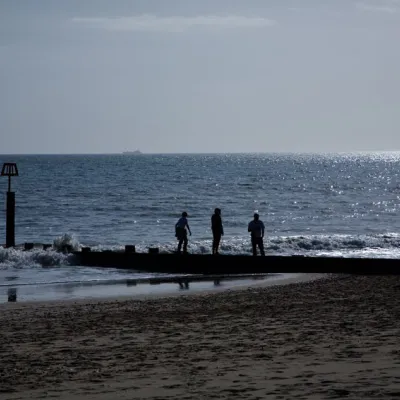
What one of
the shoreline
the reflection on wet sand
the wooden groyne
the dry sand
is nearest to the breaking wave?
the wooden groyne

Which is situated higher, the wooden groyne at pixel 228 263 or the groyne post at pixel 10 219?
the groyne post at pixel 10 219

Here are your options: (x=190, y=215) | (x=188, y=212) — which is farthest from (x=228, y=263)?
(x=188, y=212)

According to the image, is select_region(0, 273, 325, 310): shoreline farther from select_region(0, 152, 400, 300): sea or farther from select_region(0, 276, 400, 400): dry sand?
select_region(0, 152, 400, 300): sea

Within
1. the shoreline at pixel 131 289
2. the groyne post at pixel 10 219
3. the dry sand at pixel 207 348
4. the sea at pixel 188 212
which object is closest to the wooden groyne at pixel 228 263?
the sea at pixel 188 212

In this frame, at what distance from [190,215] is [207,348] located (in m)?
50.1

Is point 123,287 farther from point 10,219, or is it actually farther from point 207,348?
point 10,219

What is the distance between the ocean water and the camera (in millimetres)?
33025

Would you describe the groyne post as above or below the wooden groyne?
above

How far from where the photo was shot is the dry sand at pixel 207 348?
924 centimetres

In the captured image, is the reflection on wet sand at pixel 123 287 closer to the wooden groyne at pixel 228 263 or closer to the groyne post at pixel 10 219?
the wooden groyne at pixel 228 263

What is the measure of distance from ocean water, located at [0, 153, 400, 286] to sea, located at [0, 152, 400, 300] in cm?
5

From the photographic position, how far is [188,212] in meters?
65.1

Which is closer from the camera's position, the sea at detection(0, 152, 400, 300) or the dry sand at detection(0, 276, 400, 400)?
the dry sand at detection(0, 276, 400, 400)

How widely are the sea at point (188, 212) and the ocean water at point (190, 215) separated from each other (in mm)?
52
